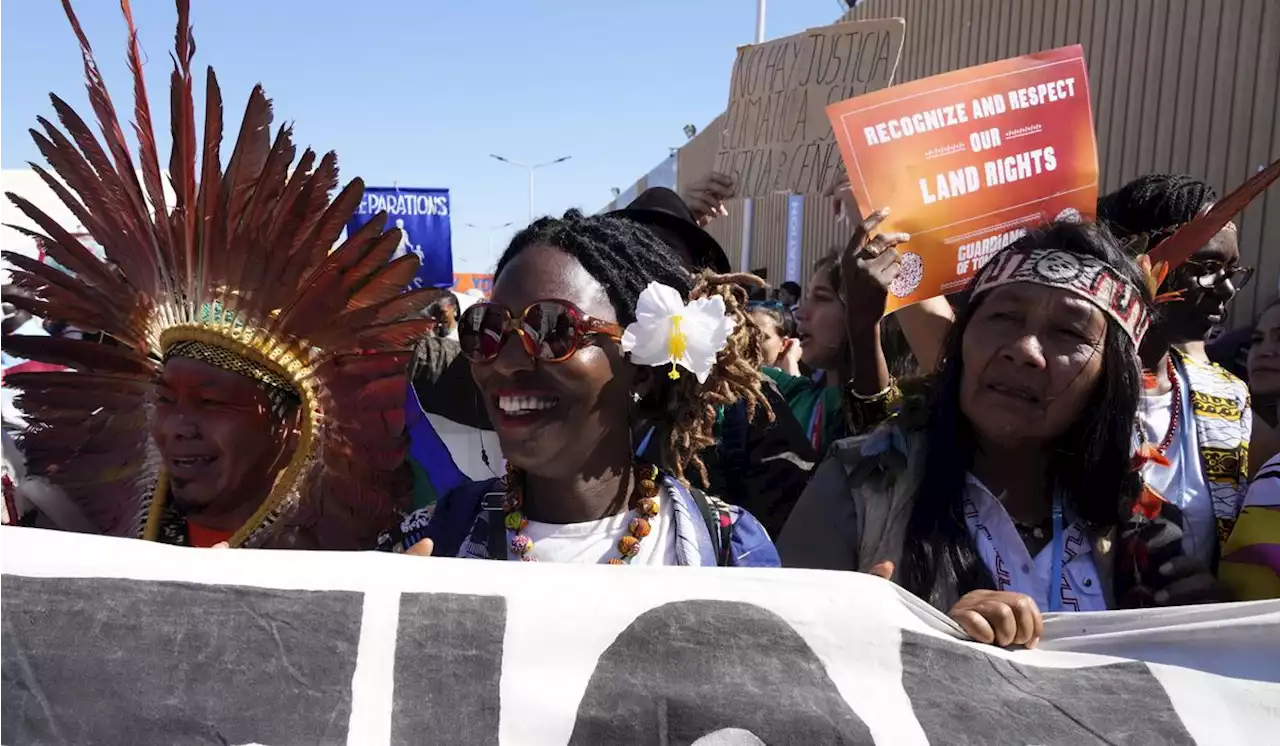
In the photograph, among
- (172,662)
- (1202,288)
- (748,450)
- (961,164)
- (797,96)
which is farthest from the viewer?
(797,96)

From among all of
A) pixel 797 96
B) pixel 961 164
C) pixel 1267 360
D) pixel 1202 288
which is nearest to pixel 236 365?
pixel 961 164

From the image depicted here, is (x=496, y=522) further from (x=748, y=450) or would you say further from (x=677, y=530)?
(x=748, y=450)

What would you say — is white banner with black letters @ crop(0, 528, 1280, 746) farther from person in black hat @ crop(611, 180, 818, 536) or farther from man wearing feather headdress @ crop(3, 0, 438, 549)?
person in black hat @ crop(611, 180, 818, 536)

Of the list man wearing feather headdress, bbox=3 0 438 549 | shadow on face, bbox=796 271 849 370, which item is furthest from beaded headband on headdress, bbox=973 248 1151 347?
shadow on face, bbox=796 271 849 370

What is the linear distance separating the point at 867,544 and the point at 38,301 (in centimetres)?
189

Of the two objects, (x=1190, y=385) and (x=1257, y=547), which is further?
(x=1190, y=385)

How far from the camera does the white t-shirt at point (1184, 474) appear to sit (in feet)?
6.47

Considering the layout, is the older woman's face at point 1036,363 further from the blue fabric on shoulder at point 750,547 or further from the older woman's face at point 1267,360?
the older woman's face at point 1267,360

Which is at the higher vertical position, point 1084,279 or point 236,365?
point 1084,279

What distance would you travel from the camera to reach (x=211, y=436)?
6.76ft

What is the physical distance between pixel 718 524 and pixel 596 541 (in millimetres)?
247

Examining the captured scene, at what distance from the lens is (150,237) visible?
211 cm

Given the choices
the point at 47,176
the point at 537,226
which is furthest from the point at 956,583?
the point at 47,176

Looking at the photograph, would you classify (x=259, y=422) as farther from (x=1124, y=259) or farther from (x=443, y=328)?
(x=443, y=328)
